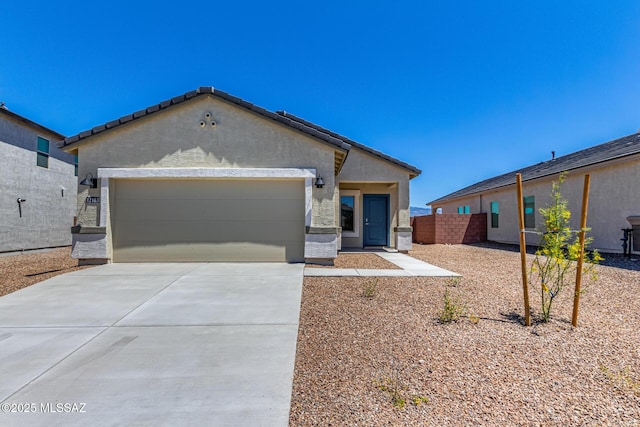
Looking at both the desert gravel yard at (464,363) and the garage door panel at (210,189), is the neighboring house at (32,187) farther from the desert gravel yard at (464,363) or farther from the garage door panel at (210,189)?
the desert gravel yard at (464,363)

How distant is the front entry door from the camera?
13898 mm

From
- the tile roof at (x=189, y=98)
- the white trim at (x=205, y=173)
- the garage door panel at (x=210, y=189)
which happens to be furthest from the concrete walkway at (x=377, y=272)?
the tile roof at (x=189, y=98)

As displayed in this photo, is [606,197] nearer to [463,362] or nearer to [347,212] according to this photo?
[347,212]

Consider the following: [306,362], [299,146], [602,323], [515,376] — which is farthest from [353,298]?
[299,146]

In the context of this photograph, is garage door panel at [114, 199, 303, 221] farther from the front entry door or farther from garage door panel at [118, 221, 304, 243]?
the front entry door

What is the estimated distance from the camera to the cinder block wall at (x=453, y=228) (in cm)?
1819

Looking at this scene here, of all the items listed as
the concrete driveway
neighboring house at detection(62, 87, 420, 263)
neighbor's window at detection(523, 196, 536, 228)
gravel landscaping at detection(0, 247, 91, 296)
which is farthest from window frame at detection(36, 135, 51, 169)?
neighbor's window at detection(523, 196, 536, 228)

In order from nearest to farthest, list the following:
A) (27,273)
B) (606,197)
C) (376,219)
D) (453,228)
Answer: (27,273)
(606,197)
(376,219)
(453,228)

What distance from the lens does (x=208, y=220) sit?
347 inches

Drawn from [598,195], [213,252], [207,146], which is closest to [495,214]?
[598,195]

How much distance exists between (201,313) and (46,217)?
13771 mm

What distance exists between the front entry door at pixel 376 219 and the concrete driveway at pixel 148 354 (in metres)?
8.30

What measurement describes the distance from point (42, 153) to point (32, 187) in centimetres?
169

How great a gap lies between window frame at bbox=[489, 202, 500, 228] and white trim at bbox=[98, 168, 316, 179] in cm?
1488
